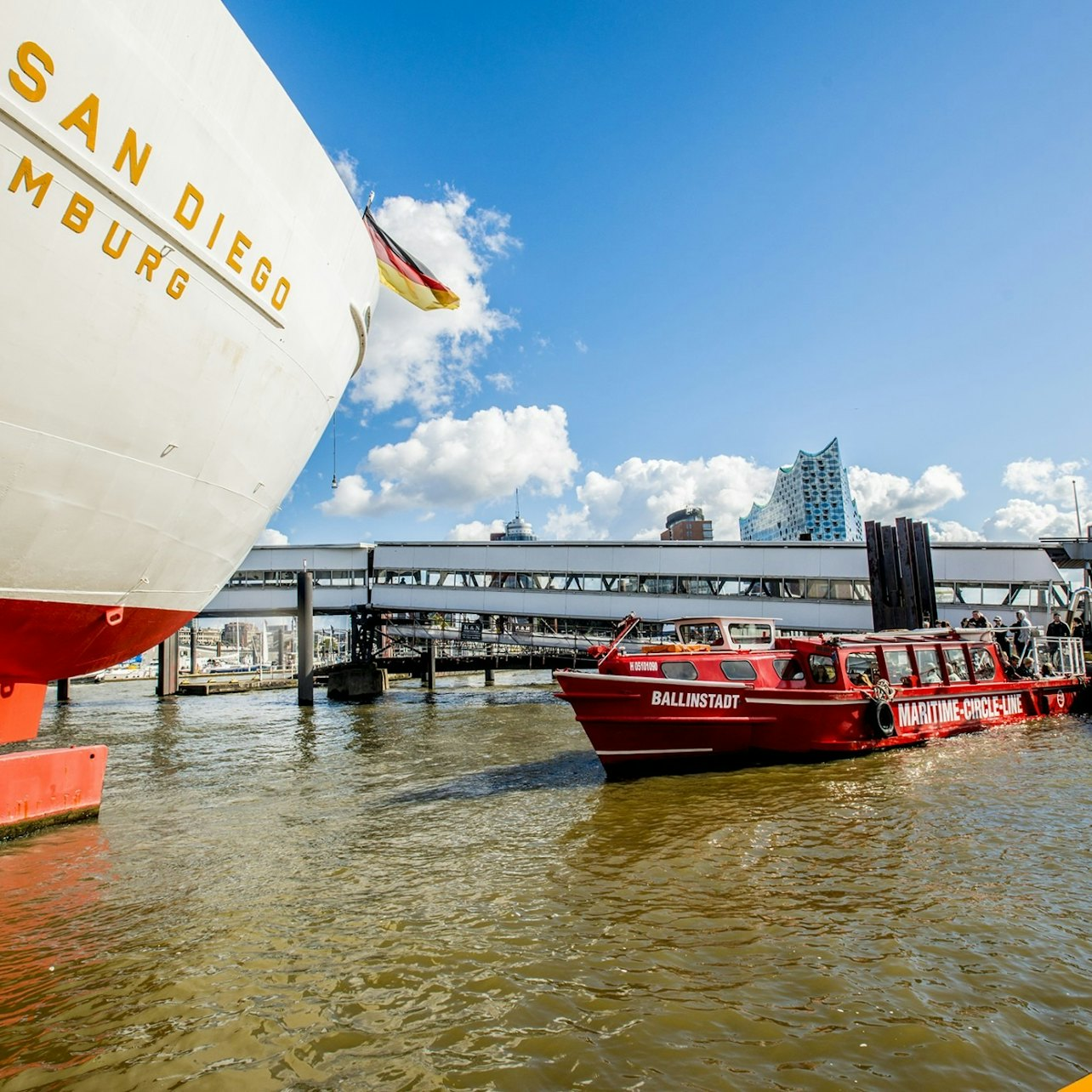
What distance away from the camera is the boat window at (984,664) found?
67.2 ft

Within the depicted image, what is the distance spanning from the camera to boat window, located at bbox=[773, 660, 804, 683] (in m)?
15.3

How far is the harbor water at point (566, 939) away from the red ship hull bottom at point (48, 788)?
352mm

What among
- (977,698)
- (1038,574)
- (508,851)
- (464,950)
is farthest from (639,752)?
(1038,574)

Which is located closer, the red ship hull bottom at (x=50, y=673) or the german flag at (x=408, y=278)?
the red ship hull bottom at (x=50, y=673)

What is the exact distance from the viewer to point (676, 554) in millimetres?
35938

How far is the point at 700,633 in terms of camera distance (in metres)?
16.9

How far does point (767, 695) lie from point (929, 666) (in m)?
7.34

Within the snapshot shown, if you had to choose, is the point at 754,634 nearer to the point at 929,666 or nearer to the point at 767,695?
the point at 767,695

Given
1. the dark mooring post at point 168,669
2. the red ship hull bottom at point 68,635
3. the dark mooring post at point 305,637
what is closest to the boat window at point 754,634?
the red ship hull bottom at point 68,635

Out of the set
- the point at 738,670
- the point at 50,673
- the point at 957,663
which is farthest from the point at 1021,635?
the point at 50,673

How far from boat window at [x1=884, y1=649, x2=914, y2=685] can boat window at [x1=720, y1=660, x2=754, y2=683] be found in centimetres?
492

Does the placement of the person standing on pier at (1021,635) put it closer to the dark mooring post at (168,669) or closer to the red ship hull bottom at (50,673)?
the red ship hull bottom at (50,673)

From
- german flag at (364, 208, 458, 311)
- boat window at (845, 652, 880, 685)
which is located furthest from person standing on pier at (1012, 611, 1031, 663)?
german flag at (364, 208, 458, 311)

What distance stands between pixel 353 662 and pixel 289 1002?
117 ft
